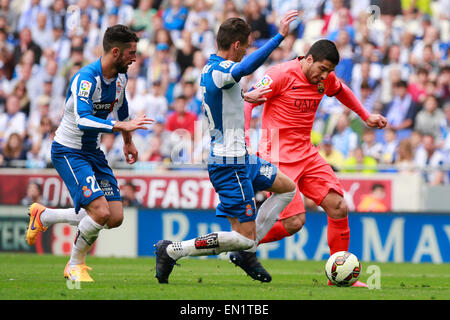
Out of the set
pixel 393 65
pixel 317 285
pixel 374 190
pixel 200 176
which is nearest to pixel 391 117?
pixel 393 65

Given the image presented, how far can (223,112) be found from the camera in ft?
27.3

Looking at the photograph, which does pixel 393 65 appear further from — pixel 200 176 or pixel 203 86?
pixel 203 86

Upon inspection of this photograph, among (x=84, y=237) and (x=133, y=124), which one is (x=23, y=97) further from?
(x=133, y=124)

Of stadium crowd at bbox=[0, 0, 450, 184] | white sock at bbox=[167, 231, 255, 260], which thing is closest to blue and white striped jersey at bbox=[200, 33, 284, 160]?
white sock at bbox=[167, 231, 255, 260]

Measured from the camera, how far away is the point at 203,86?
327 inches

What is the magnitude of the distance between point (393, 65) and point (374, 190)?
173 inches

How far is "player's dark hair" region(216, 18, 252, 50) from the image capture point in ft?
27.1

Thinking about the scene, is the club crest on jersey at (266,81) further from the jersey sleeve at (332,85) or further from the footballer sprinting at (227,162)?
the footballer sprinting at (227,162)

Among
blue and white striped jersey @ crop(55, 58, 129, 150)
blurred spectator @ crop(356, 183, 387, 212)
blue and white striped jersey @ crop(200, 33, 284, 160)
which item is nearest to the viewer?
blue and white striped jersey @ crop(200, 33, 284, 160)

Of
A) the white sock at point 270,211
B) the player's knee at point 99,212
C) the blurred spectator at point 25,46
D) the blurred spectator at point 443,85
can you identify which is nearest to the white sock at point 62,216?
the player's knee at point 99,212

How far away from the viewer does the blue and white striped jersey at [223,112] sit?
27.0 ft

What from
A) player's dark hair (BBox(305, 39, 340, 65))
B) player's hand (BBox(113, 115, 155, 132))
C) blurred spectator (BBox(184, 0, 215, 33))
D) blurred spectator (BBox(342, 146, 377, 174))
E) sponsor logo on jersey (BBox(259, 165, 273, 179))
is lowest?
sponsor logo on jersey (BBox(259, 165, 273, 179))

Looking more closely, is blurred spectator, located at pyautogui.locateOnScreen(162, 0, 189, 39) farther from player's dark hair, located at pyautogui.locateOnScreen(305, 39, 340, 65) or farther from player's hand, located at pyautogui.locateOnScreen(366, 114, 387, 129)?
player's dark hair, located at pyautogui.locateOnScreen(305, 39, 340, 65)

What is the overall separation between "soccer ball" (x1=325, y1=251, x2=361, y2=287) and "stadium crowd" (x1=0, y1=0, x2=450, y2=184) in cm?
653
